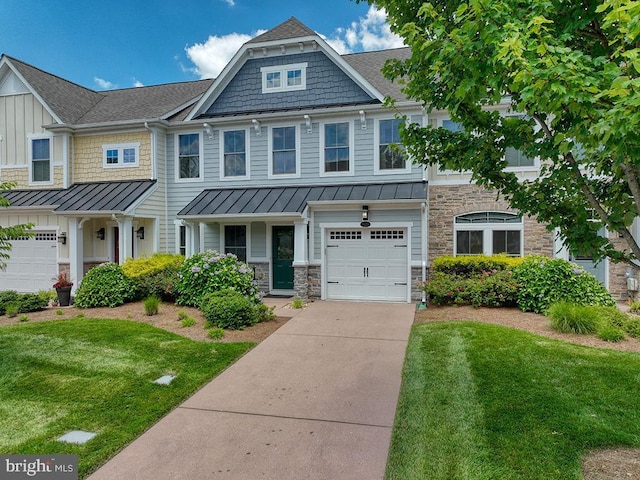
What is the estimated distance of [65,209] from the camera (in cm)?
1230

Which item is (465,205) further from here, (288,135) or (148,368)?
(148,368)

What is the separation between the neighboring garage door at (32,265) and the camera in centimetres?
1348

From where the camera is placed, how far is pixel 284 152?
41.9 ft

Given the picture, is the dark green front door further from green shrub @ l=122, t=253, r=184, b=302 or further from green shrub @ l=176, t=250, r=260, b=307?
green shrub @ l=122, t=253, r=184, b=302

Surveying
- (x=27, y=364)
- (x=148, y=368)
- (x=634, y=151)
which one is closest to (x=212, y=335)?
(x=148, y=368)

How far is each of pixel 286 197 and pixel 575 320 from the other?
8.10m

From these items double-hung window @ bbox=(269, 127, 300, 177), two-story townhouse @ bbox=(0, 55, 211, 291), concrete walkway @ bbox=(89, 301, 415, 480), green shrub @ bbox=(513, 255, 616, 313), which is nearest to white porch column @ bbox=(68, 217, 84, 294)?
two-story townhouse @ bbox=(0, 55, 211, 291)

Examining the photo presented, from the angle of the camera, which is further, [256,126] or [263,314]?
[256,126]

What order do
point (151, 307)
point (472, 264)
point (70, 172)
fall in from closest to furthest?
point (151, 307), point (472, 264), point (70, 172)

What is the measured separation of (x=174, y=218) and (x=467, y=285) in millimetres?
10019

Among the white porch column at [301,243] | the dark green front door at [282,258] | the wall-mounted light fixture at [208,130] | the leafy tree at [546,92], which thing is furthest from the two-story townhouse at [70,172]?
the leafy tree at [546,92]

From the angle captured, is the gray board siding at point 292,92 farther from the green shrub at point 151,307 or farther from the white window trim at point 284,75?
the green shrub at point 151,307

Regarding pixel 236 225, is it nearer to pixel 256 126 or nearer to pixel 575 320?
pixel 256 126

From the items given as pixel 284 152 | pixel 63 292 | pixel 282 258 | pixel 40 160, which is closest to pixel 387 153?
pixel 284 152
